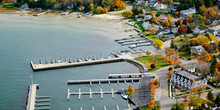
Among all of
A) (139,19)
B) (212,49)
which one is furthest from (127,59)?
(139,19)

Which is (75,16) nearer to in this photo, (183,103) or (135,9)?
(135,9)

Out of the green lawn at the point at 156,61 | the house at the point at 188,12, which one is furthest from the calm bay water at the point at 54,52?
the house at the point at 188,12

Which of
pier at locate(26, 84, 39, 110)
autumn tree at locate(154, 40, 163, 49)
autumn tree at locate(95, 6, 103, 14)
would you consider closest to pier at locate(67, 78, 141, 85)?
pier at locate(26, 84, 39, 110)

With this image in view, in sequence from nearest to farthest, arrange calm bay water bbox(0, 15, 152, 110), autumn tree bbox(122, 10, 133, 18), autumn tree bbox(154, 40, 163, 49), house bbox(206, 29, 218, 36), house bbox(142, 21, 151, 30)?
calm bay water bbox(0, 15, 152, 110) → autumn tree bbox(154, 40, 163, 49) → house bbox(206, 29, 218, 36) → house bbox(142, 21, 151, 30) → autumn tree bbox(122, 10, 133, 18)

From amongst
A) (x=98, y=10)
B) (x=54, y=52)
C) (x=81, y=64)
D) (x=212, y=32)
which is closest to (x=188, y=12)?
(x=212, y=32)

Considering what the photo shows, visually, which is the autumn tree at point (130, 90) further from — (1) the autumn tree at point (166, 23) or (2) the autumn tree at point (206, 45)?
(1) the autumn tree at point (166, 23)

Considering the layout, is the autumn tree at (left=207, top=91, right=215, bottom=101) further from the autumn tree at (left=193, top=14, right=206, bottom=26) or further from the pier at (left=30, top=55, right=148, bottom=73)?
the autumn tree at (left=193, top=14, right=206, bottom=26)
